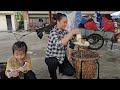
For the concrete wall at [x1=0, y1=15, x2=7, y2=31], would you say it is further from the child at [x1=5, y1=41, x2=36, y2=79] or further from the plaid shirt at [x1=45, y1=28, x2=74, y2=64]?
the child at [x1=5, y1=41, x2=36, y2=79]

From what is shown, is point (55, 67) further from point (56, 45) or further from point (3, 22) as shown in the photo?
point (3, 22)

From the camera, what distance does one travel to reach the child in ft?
7.32

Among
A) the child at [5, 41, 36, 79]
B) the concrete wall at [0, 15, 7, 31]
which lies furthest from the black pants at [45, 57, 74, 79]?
the concrete wall at [0, 15, 7, 31]

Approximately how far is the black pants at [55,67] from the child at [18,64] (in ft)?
1.67

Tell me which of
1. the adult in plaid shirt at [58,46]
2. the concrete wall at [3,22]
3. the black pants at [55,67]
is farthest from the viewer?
the concrete wall at [3,22]

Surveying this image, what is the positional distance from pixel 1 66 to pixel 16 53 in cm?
38

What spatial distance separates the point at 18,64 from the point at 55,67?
0.73 metres

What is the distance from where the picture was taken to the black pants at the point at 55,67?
2.84m

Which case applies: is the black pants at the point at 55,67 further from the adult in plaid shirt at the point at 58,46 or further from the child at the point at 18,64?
the child at the point at 18,64

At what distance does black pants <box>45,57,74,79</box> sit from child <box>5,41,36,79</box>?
1.67 feet

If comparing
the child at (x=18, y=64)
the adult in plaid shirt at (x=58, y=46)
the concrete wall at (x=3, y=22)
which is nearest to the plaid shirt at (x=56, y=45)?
the adult in plaid shirt at (x=58, y=46)

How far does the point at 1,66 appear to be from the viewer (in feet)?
8.13

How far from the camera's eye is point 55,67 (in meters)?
2.90
